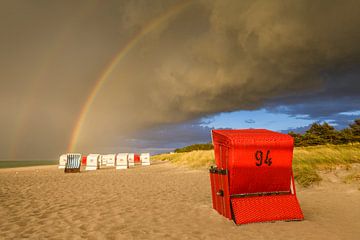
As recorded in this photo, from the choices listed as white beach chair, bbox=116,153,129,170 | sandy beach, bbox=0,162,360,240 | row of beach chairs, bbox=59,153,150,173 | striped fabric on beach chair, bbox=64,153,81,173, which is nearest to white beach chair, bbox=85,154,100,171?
row of beach chairs, bbox=59,153,150,173

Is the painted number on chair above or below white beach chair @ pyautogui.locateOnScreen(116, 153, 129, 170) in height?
below

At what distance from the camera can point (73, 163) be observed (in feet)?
93.5

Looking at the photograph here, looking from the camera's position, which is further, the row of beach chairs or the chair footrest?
the row of beach chairs

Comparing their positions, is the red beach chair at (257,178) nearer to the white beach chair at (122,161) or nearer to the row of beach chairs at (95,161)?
the row of beach chairs at (95,161)

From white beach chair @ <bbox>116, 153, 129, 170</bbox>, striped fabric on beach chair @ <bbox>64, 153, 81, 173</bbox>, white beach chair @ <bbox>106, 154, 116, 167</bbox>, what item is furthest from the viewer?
white beach chair @ <bbox>106, 154, 116, 167</bbox>

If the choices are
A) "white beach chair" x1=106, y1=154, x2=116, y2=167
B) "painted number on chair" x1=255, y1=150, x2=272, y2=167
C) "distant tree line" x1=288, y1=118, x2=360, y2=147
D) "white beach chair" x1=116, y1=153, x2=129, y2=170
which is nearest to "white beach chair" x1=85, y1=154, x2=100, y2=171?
"white beach chair" x1=116, y1=153, x2=129, y2=170

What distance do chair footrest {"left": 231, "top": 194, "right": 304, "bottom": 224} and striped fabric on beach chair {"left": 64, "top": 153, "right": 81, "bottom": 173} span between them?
2471cm

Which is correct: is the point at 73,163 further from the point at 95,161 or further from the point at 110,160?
the point at 110,160

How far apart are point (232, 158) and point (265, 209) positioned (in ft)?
4.78

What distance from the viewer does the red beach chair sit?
6555 millimetres

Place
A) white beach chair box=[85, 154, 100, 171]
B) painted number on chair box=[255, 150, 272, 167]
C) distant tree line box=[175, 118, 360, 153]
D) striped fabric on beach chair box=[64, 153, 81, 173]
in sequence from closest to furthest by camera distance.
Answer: painted number on chair box=[255, 150, 272, 167] → striped fabric on beach chair box=[64, 153, 81, 173] → white beach chair box=[85, 154, 100, 171] → distant tree line box=[175, 118, 360, 153]

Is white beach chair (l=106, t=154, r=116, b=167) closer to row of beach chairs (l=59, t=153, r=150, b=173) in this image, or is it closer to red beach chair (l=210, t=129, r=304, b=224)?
row of beach chairs (l=59, t=153, r=150, b=173)

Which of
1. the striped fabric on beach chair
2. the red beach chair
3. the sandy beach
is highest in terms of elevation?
the striped fabric on beach chair

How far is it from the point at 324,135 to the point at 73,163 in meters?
42.0
